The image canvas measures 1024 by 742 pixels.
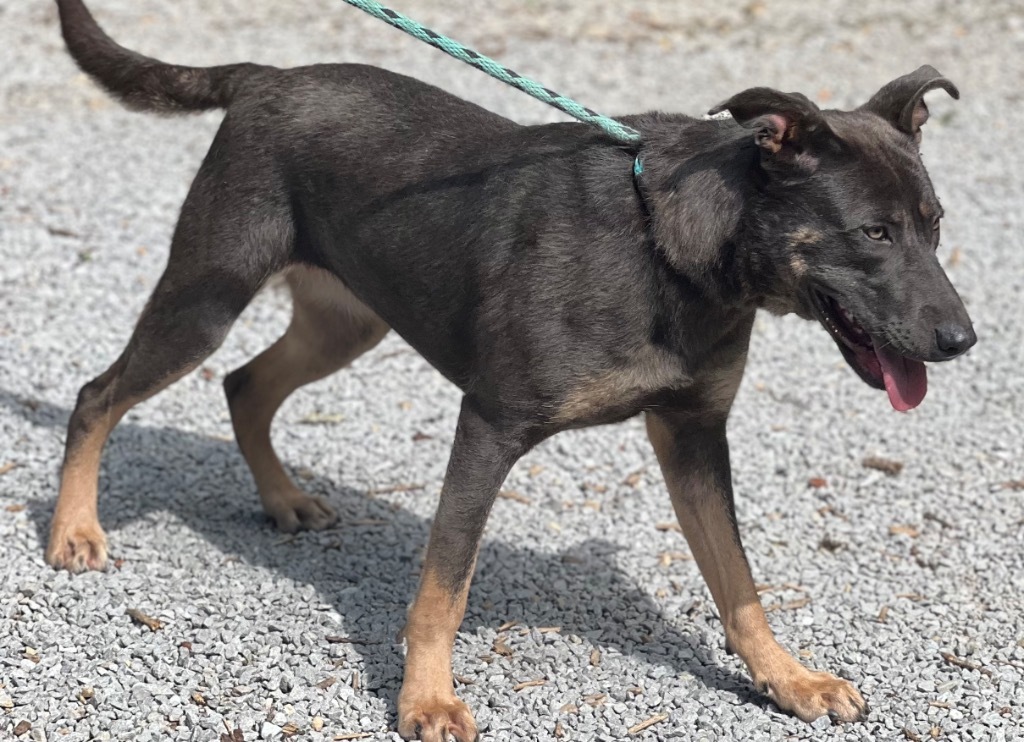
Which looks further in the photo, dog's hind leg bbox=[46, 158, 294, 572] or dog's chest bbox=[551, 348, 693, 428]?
dog's hind leg bbox=[46, 158, 294, 572]

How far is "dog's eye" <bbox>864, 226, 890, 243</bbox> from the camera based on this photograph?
3781 millimetres

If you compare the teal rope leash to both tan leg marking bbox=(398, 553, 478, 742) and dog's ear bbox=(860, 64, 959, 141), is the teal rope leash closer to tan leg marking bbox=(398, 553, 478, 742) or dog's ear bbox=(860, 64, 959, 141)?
dog's ear bbox=(860, 64, 959, 141)

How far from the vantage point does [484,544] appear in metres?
5.71

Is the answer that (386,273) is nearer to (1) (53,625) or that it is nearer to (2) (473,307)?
(2) (473,307)

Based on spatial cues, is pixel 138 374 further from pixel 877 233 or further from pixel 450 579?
pixel 877 233

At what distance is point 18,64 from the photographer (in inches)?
487

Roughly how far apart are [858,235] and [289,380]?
114 inches

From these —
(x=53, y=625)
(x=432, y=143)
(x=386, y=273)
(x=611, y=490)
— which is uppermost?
(x=432, y=143)

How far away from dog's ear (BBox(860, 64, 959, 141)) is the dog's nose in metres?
0.71

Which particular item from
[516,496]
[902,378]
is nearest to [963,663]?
[902,378]

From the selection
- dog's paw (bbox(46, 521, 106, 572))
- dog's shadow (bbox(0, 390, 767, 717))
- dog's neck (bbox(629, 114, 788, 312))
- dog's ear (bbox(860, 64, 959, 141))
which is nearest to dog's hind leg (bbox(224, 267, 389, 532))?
dog's shadow (bbox(0, 390, 767, 717))

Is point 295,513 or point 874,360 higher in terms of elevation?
point 874,360

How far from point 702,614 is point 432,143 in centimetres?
218

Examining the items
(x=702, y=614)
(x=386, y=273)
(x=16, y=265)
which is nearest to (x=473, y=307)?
(x=386, y=273)
